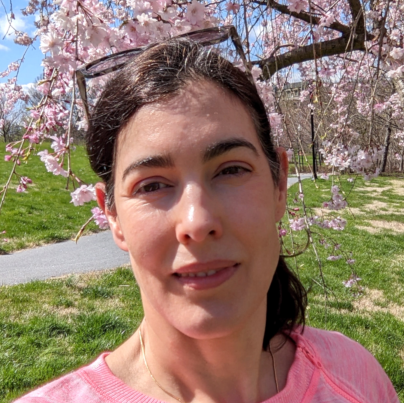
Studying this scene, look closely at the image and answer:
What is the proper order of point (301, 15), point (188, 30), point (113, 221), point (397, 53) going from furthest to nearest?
point (397, 53) → point (301, 15) → point (188, 30) → point (113, 221)

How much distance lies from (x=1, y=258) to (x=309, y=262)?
4418 mm

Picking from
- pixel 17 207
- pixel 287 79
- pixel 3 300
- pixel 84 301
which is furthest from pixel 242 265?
pixel 17 207

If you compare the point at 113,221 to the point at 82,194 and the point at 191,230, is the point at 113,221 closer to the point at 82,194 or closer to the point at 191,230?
the point at 191,230

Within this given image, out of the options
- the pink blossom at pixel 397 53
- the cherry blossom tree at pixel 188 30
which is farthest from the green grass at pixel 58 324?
the pink blossom at pixel 397 53

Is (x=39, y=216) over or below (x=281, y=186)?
below

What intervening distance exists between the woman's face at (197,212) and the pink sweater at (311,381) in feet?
0.60

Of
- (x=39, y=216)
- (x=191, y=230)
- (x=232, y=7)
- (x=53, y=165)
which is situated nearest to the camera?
(x=191, y=230)

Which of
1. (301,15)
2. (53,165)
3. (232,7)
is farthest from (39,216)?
(232,7)

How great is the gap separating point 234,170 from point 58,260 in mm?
5550

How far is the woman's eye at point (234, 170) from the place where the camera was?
3.19 ft

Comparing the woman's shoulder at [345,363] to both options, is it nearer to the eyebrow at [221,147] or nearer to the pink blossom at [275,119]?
the eyebrow at [221,147]

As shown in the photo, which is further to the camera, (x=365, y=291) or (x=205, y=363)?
(x=365, y=291)

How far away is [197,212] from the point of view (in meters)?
0.89

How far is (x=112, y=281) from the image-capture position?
16.5 feet
